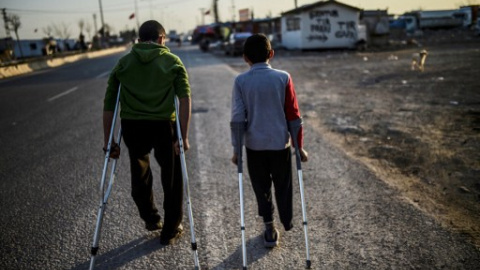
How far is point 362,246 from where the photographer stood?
10.3 feet

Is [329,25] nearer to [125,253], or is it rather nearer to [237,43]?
[237,43]

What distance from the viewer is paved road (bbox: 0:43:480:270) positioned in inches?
119

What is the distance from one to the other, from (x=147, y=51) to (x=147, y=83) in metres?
0.25

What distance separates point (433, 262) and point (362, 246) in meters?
0.53

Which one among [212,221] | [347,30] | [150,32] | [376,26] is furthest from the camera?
[376,26]

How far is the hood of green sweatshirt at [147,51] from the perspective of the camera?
2.94m

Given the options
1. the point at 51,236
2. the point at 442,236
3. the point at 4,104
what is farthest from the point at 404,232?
the point at 4,104

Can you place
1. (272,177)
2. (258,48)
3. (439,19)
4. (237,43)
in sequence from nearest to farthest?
(258,48)
(272,177)
(237,43)
(439,19)

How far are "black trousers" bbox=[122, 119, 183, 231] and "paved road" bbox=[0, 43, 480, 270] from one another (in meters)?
0.32

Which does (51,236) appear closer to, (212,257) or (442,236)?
(212,257)

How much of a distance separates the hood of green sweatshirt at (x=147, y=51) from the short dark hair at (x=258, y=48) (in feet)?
2.30

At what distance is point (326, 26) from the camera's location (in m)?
34.6

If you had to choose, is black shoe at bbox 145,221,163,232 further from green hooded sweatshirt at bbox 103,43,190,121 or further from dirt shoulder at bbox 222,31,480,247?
dirt shoulder at bbox 222,31,480,247

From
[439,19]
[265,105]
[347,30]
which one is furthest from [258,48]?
[439,19]
